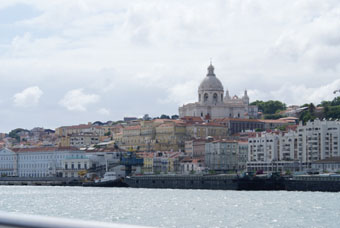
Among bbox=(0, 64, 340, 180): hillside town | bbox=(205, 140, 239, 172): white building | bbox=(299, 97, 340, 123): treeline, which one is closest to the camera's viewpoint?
bbox=(0, 64, 340, 180): hillside town

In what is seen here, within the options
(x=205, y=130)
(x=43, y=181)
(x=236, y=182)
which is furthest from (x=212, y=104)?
(x=236, y=182)

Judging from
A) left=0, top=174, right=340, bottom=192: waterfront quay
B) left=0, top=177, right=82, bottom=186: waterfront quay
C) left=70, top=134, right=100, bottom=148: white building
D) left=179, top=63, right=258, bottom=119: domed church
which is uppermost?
left=179, top=63, right=258, bottom=119: domed church

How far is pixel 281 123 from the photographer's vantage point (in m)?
144

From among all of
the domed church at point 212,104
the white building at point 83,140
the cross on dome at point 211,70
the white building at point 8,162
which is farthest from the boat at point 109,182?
the cross on dome at point 211,70

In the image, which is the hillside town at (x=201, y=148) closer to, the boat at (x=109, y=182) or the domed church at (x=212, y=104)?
the domed church at (x=212, y=104)

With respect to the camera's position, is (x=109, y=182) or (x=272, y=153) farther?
(x=272, y=153)

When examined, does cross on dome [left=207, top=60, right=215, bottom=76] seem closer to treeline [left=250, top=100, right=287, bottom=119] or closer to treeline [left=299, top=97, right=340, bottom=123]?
treeline [left=299, top=97, right=340, bottom=123]

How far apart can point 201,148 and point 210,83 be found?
3052cm

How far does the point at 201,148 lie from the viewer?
12012cm

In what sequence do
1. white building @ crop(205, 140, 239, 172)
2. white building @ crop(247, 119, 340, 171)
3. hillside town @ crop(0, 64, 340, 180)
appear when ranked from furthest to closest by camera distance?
white building @ crop(205, 140, 239, 172) → hillside town @ crop(0, 64, 340, 180) → white building @ crop(247, 119, 340, 171)

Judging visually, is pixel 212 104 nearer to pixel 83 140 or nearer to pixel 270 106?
pixel 83 140

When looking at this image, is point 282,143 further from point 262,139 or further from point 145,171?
point 145,171

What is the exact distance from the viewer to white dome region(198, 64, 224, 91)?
5837 inches

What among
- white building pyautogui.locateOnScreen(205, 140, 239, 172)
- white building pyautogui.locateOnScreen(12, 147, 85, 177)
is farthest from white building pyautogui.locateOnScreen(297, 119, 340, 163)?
white building pyautogui.locateOnScreen(12, 147, 85, 177)
